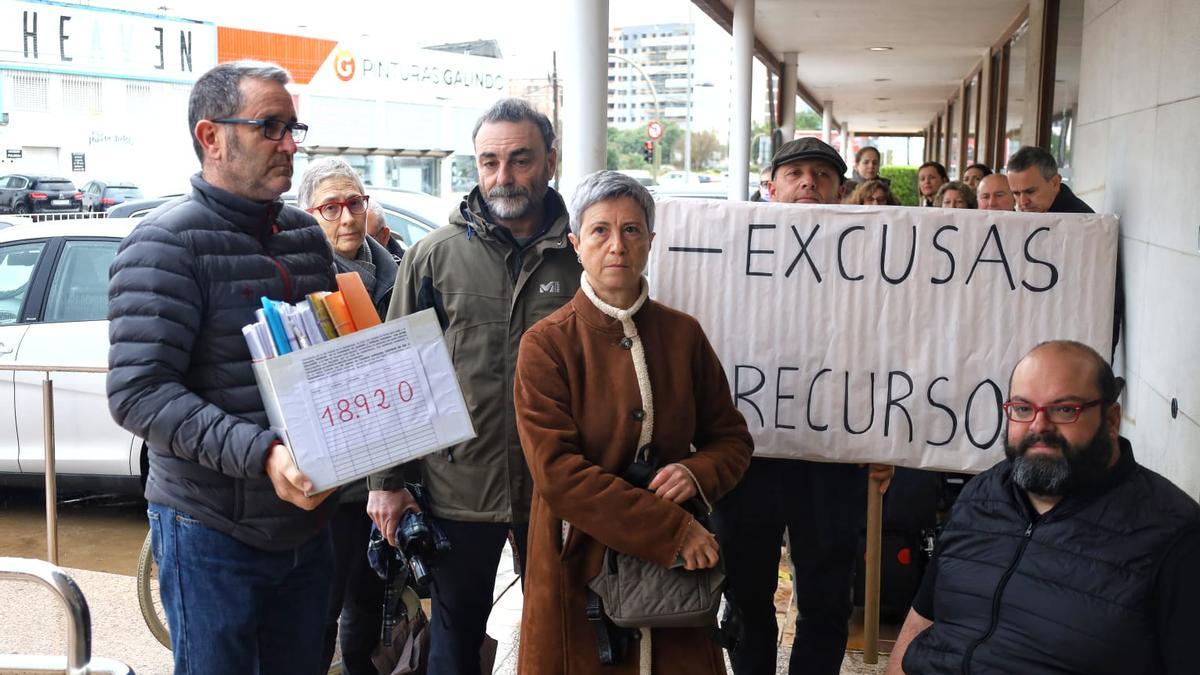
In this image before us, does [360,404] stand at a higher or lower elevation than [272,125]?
lower

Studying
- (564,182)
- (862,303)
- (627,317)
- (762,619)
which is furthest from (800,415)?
(564,182)

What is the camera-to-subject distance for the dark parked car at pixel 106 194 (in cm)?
2753

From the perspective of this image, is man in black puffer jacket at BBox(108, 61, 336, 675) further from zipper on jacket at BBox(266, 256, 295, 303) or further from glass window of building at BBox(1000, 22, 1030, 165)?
glass window of building at BBox(1000, 22, 1030, 165)

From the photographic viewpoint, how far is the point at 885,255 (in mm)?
3357

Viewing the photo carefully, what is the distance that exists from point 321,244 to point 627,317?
2.49 feet

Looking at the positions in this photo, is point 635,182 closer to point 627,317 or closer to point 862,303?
point 627,317

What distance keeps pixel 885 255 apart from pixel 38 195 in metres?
27.7

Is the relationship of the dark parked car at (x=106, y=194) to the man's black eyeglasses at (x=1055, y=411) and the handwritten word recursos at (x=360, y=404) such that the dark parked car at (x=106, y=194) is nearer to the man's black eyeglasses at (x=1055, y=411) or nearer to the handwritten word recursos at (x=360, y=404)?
the handwritten word recursos at (x=360, y=404)

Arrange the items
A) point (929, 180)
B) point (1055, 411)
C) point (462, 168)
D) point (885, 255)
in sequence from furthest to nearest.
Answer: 1. point (462, 168)
2. point (929, 180)
3. point (885, 255)
4. point (1055, 411)

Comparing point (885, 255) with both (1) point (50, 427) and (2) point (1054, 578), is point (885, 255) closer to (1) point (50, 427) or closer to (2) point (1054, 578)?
(2) point (1054, 578)

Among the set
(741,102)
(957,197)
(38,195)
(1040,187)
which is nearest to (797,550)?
(1040,187)

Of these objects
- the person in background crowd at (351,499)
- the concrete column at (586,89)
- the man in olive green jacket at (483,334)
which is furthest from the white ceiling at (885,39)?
the man in olive green jacket at (483,334)

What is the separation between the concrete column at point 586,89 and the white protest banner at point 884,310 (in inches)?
76.4

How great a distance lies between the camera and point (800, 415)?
335 cm
